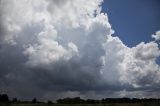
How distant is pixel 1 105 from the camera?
158 ft

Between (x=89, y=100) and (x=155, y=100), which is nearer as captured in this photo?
(x=155, y=100)

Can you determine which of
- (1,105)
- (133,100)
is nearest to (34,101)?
(1,105)

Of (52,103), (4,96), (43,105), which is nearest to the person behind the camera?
(43,105)

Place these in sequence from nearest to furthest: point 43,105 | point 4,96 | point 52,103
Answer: point 43,105 → point 52,103 → point 4,96

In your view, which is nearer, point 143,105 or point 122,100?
point 143,105

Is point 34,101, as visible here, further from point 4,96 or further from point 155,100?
point 155,100

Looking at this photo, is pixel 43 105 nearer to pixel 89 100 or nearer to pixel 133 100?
pixel 89 100

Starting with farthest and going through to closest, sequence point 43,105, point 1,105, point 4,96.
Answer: point 4,96
point 43,105
point 1,105

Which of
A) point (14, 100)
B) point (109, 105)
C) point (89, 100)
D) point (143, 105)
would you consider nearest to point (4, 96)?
point (14, 100)

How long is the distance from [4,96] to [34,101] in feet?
19.1

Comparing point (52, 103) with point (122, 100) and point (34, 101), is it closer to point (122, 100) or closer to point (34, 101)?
point (34, 101)

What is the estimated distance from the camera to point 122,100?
6256 cm

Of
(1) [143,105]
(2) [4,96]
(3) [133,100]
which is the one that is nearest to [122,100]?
(3) [133,100]

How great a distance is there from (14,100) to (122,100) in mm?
19581
